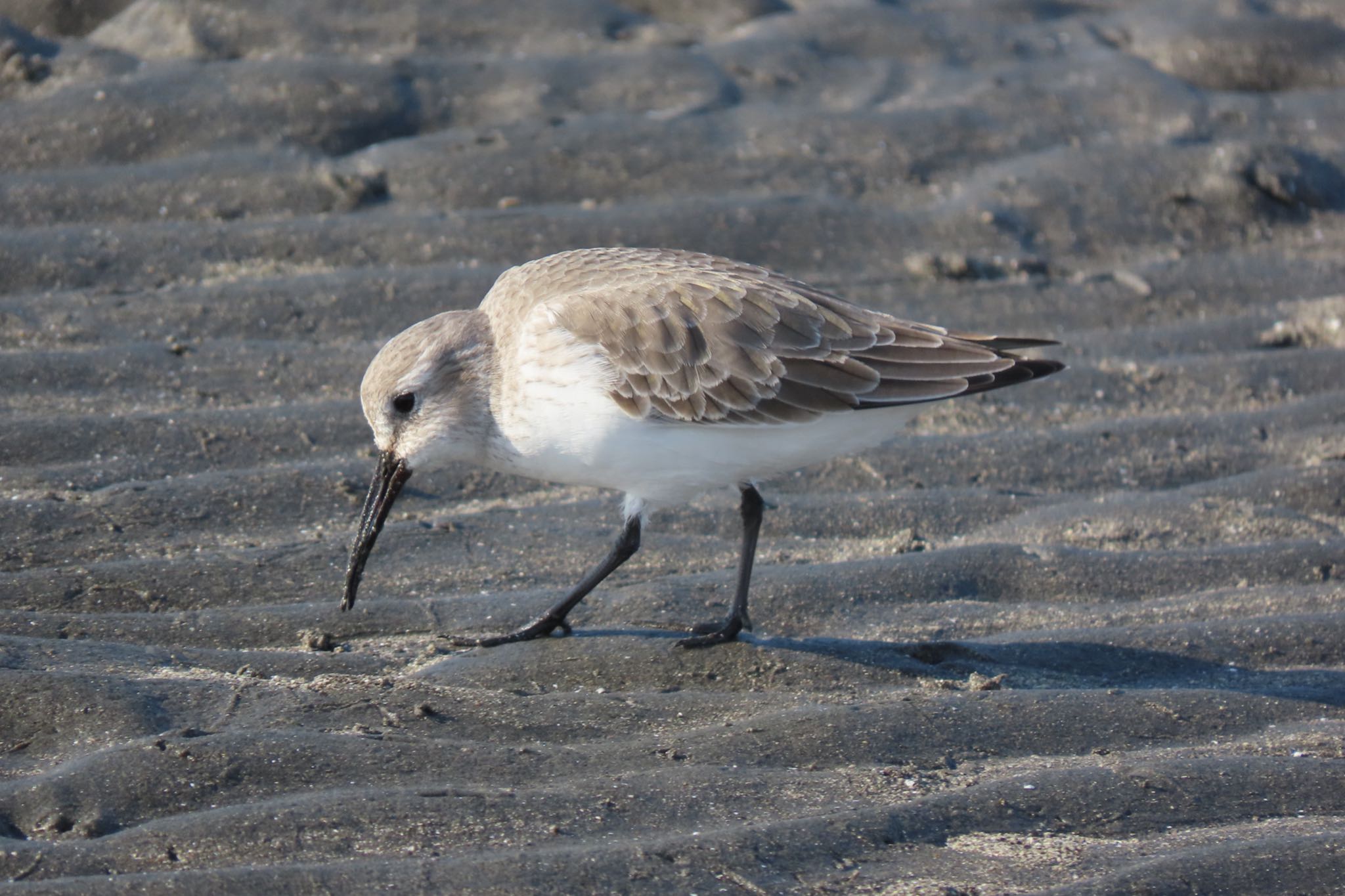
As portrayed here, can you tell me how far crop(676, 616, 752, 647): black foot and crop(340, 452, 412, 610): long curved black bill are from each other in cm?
95

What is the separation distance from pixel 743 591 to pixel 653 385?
2.16ft

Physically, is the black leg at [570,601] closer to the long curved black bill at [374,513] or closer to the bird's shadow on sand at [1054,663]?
the bird's shadow on sand at [1054,663]

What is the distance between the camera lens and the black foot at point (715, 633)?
13.3ft

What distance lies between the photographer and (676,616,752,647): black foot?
4.06 metres

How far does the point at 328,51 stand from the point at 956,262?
10.7 feet

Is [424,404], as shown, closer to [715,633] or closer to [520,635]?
[520,635]

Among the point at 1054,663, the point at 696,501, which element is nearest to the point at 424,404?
the point at 696,501

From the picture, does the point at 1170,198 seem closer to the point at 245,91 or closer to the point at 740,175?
the point at 740,175

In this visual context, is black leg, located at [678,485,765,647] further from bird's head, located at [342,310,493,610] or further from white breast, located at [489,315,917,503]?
bird's head, located at [342,310,493,610]

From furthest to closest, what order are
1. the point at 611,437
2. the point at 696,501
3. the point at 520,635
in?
the point at 696,501, the point at 611,437, the point at 520,635

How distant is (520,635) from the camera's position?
4.09 meters

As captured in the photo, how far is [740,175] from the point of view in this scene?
6.98 metres

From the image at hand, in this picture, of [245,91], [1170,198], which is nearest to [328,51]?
[245,91]

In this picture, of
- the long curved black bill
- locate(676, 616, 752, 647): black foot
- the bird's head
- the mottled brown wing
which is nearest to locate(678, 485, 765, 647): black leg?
locate(676, 616, 752, 647): black foot
